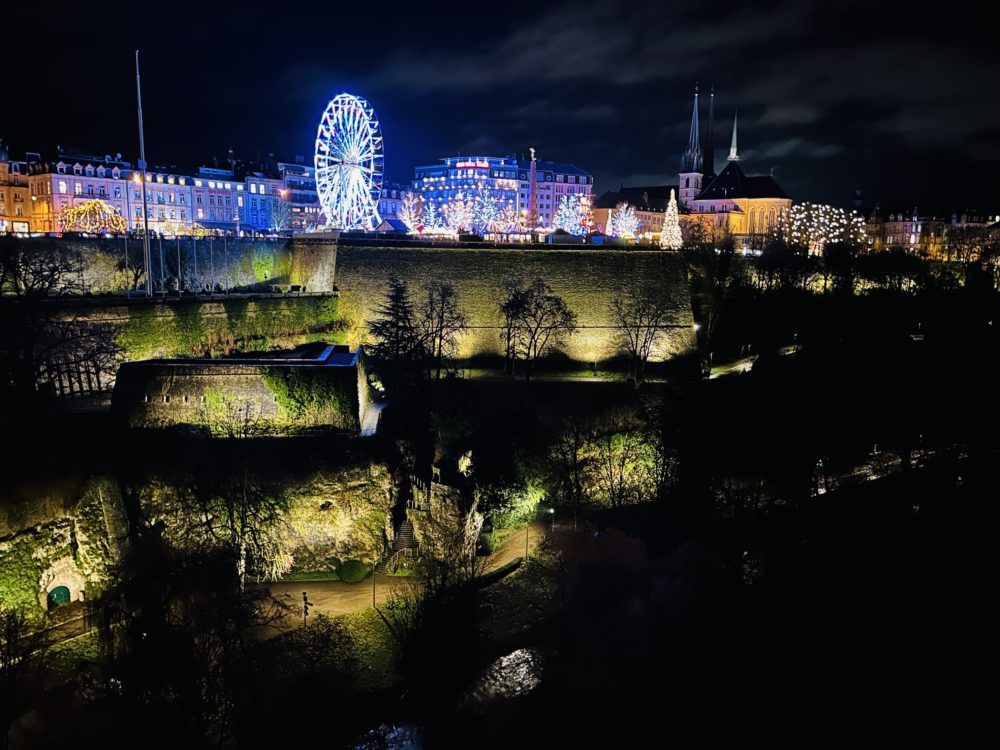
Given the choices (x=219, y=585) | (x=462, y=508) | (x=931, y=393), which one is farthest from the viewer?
(x=931, y=393)

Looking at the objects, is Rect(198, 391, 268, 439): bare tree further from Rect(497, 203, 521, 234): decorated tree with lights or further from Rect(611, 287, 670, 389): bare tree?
Rect(497, 203, 521, 234): decorated tree with lights

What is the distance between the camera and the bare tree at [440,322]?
28.1 m

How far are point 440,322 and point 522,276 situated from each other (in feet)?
17.4

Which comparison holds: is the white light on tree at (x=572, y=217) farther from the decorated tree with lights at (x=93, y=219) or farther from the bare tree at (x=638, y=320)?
the decorated tree with lights at (x=93, y=219)

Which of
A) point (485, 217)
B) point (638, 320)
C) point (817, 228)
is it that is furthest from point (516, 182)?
point (638, 320)

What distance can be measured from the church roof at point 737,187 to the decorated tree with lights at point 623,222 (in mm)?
8693

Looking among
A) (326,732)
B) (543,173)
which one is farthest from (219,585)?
(543,173)

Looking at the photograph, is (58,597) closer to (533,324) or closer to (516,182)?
(533,324)

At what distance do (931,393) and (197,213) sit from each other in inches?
1950

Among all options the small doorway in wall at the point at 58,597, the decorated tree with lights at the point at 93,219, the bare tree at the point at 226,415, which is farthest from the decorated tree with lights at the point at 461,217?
the small doorway in wall at the point at 58,597

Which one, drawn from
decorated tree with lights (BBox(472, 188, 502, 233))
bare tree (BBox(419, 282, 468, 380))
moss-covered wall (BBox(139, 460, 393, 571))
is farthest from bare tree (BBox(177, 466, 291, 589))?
decorated tree with lights (BBox(472, 188, 502, 233))

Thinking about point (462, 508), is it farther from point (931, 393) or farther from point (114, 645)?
point (931, 393)

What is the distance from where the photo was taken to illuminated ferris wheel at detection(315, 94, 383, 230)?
3169 cm

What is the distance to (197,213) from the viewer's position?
173 ft
